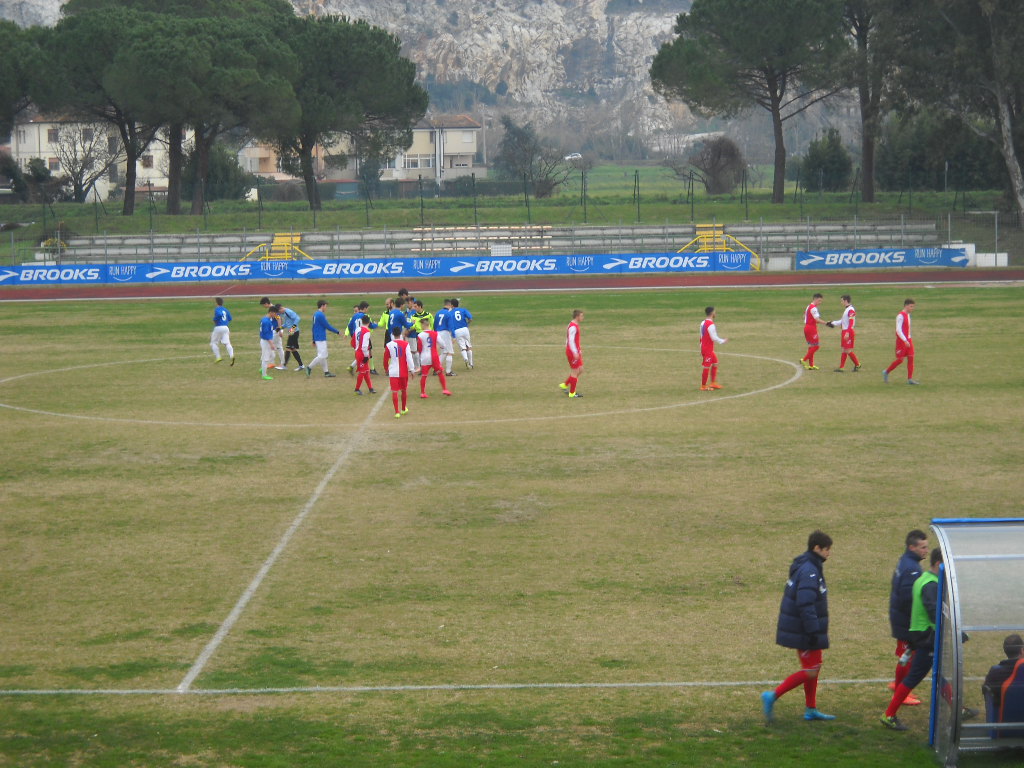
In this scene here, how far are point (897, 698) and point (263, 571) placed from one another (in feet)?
26.5

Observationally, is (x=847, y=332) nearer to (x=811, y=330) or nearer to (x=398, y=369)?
(x=811, y=330)

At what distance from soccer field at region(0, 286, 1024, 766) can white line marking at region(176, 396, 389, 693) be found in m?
0.06

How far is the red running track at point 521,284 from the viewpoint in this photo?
57.5m

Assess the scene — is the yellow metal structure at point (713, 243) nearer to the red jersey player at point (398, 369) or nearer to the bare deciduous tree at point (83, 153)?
the red jersey player at point (398, 369)

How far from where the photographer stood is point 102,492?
19156mm

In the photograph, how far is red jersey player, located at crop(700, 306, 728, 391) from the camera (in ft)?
87.5

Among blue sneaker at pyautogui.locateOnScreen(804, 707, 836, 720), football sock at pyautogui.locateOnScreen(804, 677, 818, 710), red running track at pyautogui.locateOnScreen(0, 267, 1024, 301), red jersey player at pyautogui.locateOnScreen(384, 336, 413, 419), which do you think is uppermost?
red running track at pyautogui.locateOnScreen(0, 267, 1024, 301)

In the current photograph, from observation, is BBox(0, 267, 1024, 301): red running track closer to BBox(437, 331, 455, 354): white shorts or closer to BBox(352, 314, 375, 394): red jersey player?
BBox(437, 331, 455, 354): white shorts

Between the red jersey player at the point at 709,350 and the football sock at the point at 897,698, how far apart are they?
16.6 metres

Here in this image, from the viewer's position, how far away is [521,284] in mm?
59906

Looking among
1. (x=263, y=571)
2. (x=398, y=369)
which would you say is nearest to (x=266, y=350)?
(x=398, y=369)

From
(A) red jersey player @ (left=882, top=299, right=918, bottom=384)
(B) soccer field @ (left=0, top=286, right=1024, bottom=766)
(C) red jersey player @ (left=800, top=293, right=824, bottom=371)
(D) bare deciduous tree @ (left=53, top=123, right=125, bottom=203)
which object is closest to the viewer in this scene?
(B) soccer field @ (left=0, top=286, right=1024, bottom=766)

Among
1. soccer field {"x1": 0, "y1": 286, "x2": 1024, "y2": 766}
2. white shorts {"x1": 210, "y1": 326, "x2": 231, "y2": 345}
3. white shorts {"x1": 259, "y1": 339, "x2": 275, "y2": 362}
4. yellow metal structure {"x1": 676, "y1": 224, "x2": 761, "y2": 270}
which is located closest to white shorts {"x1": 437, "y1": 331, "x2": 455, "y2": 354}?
soccer field {"x1": 0, "y1": 286, "x2": 1024, "y2": 766}

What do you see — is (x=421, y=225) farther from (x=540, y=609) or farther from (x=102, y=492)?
(x=540, y=609)
